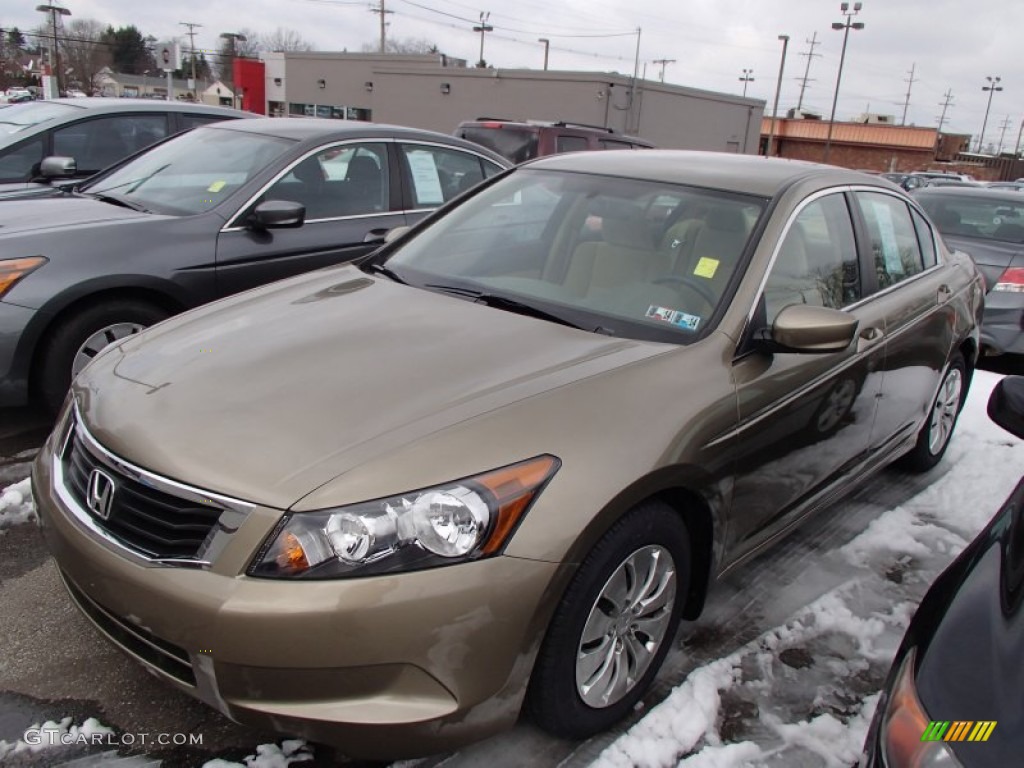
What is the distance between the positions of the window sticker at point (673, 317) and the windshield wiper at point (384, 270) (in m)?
0.96

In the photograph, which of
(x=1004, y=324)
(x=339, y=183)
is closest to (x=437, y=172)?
(x=339, y=183)

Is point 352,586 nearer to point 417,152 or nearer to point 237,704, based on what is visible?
point 237,704

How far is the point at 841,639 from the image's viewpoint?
2865mm

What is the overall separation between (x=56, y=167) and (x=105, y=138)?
106 centimetres

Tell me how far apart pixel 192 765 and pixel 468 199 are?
8.10 feet

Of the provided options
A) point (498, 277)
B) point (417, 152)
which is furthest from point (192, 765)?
point (417, 152)

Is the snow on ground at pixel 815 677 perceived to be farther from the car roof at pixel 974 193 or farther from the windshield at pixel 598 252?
the car roof at pixel 974 193

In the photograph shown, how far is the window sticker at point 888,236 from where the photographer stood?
3566 millimetres

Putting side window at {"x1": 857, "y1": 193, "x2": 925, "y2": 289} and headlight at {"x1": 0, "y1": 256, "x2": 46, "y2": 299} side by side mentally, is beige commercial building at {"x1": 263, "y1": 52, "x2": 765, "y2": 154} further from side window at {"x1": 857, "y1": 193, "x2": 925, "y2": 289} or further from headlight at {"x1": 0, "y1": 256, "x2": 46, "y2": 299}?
headlight at {"x1": 0, "y1": 256, "x2": 46, "y2": 299}

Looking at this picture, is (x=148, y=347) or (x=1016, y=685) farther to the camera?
(x=148, y=347)

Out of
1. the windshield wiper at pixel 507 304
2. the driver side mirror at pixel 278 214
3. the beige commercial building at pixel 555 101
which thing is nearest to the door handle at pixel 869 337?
the windshield wiper at pixel 507 304

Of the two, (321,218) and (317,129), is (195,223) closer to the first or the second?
(321,218)

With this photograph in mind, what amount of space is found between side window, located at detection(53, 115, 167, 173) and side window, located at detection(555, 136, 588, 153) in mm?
5425

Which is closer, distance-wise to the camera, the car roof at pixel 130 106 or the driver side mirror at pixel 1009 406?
the driver side mirror at pixel 1009 406
